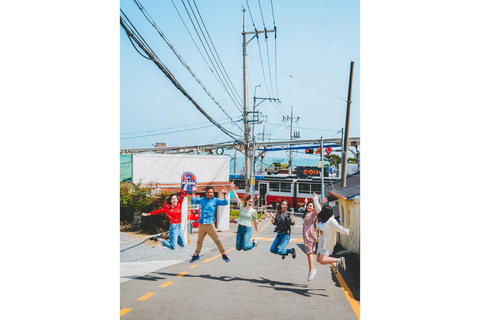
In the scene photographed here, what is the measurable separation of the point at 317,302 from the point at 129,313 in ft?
9.87

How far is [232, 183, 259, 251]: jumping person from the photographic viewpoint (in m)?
5.16

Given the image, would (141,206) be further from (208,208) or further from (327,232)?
(327,232)

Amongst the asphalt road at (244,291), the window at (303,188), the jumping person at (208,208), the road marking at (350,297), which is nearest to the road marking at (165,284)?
the asphalt road at (244,291)

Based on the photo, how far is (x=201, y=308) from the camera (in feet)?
17.9

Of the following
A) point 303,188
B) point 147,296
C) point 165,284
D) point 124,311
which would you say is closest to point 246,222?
point 165,284

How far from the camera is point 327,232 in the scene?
5.00m

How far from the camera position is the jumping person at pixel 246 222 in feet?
16.9

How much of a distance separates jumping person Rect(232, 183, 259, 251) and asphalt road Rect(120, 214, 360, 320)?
96cm

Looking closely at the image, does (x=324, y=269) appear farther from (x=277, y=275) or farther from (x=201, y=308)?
(x=201, y=308)

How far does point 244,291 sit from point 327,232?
A: 5.92 feet

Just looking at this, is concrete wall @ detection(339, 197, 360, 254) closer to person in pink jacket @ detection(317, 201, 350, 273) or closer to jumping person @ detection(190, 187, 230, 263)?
person in pink jacket @ detection(317, 201, 350, 273)

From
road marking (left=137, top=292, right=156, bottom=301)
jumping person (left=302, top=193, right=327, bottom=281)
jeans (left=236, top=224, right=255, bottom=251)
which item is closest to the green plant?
road marking (left=137, top=292, right=156, bottom=301)
